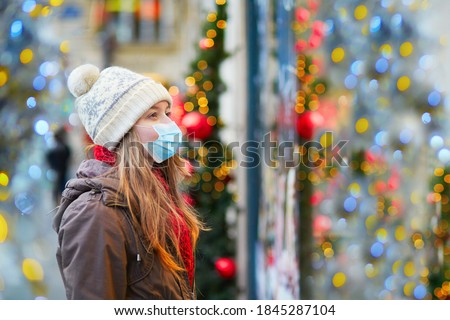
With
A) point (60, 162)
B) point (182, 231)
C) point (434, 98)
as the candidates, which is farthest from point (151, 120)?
point (60, 162)

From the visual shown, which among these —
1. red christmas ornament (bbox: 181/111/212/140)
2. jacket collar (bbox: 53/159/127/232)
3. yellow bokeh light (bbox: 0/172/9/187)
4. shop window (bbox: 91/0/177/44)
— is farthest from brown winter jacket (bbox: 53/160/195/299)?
shop window (bbox: 91/0/177/44)

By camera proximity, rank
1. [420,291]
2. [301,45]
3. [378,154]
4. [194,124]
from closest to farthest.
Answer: [420,291] → [378,154] → [301,45] → [194,124]

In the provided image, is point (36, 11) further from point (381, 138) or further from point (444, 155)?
point (444, 155)

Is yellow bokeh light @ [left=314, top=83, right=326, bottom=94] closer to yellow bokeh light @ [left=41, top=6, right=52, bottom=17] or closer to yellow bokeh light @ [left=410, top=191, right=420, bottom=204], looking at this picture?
yellow bokeh light @ [left=410, top=191, right=420, bottom=204]

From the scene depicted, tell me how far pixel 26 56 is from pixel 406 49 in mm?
2016

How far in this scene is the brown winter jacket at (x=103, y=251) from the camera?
1.94 metres

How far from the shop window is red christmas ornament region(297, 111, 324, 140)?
15.3 metres

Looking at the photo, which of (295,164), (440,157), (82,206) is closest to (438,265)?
(440,157)

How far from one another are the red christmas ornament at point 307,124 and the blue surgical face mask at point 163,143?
8.68 ft

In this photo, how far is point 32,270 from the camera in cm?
400

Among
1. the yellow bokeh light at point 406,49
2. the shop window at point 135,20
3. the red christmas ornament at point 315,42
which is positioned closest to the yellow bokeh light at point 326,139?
the red christmas ornament at point 315,42

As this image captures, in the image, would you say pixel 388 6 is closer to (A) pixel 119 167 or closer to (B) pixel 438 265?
(B) pixel 438 265

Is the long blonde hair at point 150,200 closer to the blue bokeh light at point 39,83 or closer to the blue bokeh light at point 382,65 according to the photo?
the blue bokeh light at point 39,83

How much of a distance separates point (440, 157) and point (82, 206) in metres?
2.43
